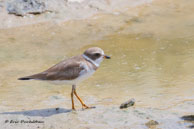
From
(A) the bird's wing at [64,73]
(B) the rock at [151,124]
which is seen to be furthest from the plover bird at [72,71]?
(B) the rock at [151,124]

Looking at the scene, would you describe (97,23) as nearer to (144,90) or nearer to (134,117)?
(144,90)

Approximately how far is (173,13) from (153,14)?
66cm

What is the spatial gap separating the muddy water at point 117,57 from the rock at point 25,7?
65cm

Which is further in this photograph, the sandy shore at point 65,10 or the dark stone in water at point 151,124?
the sandy shore at point 65,10

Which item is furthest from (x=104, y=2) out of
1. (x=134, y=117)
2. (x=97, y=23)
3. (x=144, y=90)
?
(x=134, y=117)

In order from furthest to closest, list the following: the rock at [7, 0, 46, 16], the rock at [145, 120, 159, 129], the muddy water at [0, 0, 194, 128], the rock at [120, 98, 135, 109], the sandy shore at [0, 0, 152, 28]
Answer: the rock at [7, 0, 46, 16] → the sandy shore at [0, 0, 152, 28] → the muddy water at [0, 0, 194, 128] → the rock at [120, 98, 135, 109] → the rock at [145, 120, 159, 129]

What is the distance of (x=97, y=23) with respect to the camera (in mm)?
12023

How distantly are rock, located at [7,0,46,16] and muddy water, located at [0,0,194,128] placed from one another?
0.65 m

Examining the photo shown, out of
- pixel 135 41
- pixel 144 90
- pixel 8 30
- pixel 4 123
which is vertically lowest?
pixel 4 123

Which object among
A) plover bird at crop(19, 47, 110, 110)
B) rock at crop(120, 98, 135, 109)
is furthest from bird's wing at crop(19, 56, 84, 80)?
rock at crop(120, 98, 135, 109)

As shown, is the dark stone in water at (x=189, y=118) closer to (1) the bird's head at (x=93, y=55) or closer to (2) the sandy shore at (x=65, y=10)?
(1) the bird's head at (x=93, y=55)

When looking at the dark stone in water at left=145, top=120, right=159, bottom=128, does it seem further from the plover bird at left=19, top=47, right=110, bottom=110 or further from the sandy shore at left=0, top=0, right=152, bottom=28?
the sandy shore at left=0, top=0, right=152, bottom=28

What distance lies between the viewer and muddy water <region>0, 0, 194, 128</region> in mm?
7332

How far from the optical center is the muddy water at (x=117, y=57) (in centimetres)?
733
